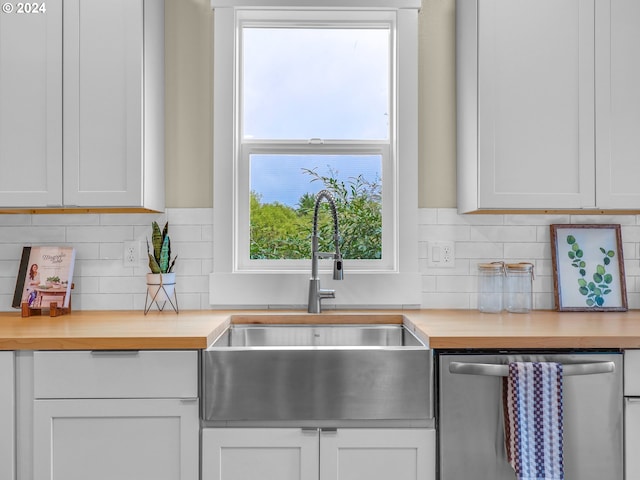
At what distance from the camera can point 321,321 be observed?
2.13m

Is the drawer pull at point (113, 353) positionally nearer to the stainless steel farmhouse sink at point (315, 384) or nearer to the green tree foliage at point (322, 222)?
the stainless steel farmhouse sink at point (315, 384)

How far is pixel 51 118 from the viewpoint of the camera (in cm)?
193

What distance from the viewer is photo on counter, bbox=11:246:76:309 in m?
2.10

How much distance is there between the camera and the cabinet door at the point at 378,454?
62.0 inches

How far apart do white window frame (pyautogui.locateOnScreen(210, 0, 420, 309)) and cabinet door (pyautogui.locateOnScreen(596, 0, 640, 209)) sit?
2.42 feet

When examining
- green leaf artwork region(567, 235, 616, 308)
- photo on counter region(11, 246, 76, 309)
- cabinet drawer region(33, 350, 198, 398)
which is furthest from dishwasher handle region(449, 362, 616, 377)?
photo on counter region(11, 246, 76, 309)

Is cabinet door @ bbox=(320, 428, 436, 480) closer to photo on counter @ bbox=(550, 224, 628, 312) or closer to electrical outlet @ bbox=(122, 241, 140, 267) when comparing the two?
photo on counter @ bbox=(550, 224, 628, 312)

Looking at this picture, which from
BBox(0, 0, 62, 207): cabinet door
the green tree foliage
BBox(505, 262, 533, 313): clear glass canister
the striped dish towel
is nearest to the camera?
the striped dish towel

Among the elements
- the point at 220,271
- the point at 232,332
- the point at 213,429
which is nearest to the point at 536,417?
the point at 213,429

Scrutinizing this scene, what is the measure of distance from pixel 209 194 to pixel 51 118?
692 mm

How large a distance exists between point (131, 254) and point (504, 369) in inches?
64.2

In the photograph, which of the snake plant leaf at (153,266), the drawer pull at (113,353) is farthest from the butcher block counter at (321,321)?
the snake plant leaf at (153,266)

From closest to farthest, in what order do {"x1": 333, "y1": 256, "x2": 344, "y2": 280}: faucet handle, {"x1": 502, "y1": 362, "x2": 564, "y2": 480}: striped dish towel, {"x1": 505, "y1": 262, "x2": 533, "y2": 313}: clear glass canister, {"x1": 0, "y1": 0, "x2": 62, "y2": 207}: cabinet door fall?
{"x1": 502, "y1": 362, "x2": 564, "y2": 480}: striped dish towel < {"x1": 0, "y1": 0, "x2": 62, "y2": 207}: cabinet door < {"x1": 333, "y1": 256, "x2": 344, "y2": 280}: faucet handle < {"x1": 505, "y1": 262, "x2": 533, "y2": 313}: clear glass canister

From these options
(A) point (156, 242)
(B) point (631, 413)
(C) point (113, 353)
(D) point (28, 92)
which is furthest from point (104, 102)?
(B) point (631, 413)
